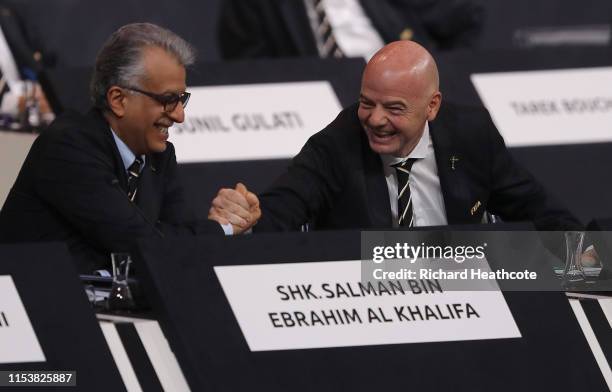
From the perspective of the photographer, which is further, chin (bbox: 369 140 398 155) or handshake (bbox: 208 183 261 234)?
chin (bbox: 369 140 398 155)

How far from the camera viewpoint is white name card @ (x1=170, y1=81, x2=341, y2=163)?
6.01 m

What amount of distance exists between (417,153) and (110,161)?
2.85ft

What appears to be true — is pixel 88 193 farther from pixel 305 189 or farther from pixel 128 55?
pixel 305 189

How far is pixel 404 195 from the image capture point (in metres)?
4.16

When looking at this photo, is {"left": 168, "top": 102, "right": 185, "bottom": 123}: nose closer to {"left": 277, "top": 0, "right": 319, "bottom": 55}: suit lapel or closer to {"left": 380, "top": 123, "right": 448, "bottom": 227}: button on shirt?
{"left": 380, "top": 123, "right": 448, "bottom": 227}: button on shirt

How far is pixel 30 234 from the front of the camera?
3910mm

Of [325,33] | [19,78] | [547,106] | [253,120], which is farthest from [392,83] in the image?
[325,33]

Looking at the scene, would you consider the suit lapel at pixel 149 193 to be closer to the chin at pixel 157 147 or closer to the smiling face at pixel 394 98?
the chin at pixel 157 147

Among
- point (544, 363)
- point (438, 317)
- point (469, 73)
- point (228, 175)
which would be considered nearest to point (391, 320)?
point (438, 317)

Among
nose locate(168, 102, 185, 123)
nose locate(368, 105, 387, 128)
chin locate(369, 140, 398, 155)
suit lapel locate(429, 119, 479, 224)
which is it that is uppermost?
nose locate(168, 102, 185, 123)

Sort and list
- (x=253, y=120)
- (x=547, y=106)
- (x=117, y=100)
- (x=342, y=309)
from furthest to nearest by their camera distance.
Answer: (x=547, y=106)
(x=253, y=120)
(x=117, y=100)
(x=342, y=309)

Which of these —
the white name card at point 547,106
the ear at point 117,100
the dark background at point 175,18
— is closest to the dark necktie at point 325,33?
the white name card at point 547,106

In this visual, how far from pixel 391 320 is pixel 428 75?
1.11 m

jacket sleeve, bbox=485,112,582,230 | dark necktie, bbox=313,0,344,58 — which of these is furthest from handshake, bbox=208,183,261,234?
dark necktie, bbox=313,0,344,58
